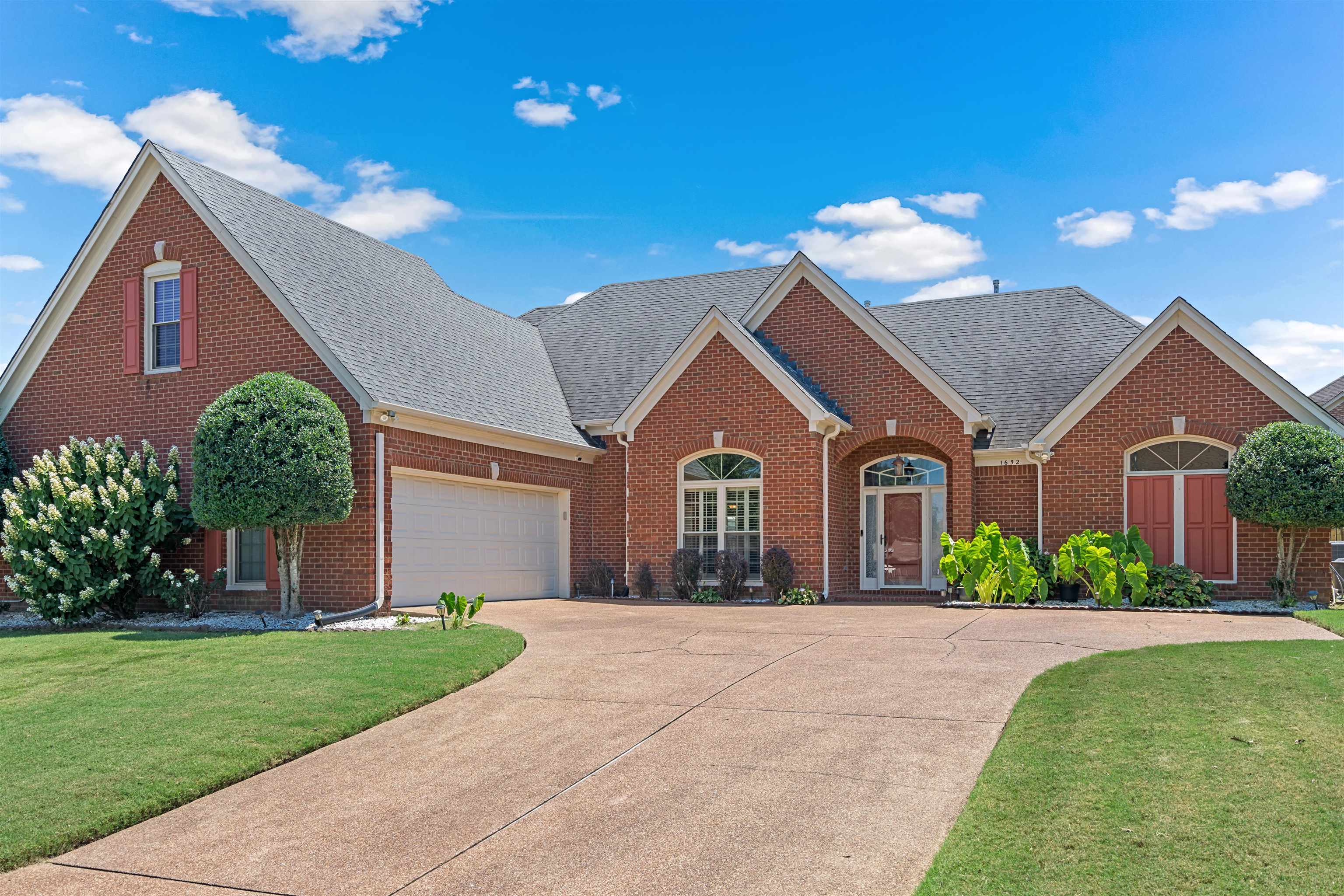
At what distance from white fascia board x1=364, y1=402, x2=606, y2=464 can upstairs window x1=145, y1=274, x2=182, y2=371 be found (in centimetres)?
451

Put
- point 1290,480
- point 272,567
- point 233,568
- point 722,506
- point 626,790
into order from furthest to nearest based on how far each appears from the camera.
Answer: point 722,506 → point 233,568 → point 272,567 → point 1290,480 → point 626,790

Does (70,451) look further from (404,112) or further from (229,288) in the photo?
(404,112)

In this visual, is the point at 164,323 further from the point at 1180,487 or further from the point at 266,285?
the point at 1180,487

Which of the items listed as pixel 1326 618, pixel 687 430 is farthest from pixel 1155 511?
pixel 687 430

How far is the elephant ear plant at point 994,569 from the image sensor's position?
17.2 m

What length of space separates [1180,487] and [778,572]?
7.02m

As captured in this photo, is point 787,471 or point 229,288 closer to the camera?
point 229,288

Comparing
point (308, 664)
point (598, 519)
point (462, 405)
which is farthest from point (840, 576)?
point (308, 664)

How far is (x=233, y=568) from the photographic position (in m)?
17.1

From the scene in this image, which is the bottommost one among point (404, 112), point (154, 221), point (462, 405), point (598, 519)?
point (598, 519)

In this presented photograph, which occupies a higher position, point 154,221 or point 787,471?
point 154,221

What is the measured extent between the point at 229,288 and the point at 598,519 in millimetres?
8104

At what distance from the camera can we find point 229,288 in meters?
17.4

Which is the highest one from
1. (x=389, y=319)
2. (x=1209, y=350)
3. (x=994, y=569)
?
(x=389, y=319)
